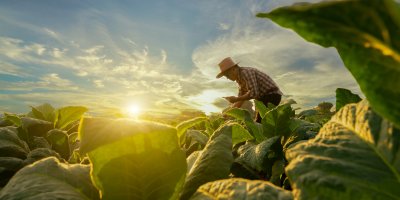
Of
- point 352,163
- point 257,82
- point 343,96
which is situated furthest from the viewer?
point 257,82

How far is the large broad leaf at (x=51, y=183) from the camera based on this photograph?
1062mm

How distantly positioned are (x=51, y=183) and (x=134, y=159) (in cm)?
28

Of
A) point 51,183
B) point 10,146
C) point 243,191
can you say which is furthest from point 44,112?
point 243,191

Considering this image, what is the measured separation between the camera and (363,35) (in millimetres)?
638

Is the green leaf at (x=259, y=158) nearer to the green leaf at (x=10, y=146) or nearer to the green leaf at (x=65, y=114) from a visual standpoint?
the green leaf at (x=10, y=146)

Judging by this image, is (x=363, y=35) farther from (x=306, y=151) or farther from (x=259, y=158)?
(x=259, y=158)

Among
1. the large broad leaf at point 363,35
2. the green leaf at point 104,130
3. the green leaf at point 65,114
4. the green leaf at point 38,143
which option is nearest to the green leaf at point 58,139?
the green leaf at point 38,143

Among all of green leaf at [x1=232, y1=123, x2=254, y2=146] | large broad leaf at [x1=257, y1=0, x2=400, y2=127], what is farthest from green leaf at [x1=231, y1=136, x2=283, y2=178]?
large broad leaf at [x1=257, y1=0, x2=400, y2=127]

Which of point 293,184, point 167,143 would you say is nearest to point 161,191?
point 167,143

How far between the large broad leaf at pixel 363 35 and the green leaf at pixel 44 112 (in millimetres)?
3888

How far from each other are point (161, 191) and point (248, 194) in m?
0.35

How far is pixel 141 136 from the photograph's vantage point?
1036mm

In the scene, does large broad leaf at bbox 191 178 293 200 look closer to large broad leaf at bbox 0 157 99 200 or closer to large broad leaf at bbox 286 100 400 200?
large broad leaf at bbox 286 100 400 200

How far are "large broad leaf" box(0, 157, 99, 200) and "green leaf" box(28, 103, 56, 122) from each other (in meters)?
3.09
